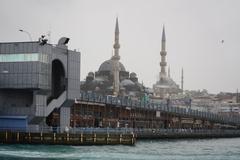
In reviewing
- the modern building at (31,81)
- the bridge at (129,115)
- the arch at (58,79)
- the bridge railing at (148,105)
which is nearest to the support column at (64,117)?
the modern building at (31,81)

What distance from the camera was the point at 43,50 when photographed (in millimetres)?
83250

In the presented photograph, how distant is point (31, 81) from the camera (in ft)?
271

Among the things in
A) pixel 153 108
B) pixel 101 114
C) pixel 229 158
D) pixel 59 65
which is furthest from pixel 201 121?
pixel 229 158

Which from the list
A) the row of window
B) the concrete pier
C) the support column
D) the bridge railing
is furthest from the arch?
the bridge railing

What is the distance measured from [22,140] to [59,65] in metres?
15.8

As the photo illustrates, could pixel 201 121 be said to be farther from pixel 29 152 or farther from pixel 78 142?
pixel 29 152

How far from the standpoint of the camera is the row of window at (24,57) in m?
82.8

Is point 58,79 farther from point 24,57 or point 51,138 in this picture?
point 51,138

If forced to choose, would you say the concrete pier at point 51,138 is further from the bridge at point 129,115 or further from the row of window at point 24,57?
the bridge at point 129,115

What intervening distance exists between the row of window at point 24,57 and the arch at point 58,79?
545 centimetres

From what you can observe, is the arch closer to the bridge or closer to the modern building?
the modern building

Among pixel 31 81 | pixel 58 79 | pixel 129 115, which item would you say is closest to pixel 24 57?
pixel 31 81

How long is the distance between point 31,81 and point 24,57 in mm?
3772

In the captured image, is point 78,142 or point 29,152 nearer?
point 29,152
